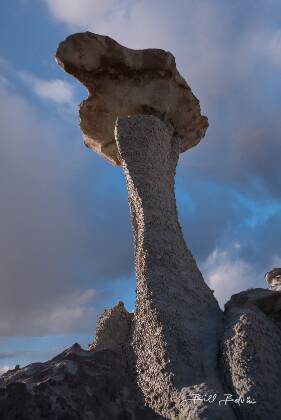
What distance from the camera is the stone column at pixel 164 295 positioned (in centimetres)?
Result: 564

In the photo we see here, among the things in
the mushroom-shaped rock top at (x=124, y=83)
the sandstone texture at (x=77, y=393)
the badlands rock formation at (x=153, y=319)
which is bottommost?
the sandstone texture at (x=77, y=393)

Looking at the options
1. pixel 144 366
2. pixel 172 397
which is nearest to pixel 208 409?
pixel 172 397

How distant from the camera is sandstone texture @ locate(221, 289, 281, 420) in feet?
17.3

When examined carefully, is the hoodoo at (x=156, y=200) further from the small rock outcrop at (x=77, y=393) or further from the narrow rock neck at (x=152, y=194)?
the small rock outcrop at (x=77, y=393)

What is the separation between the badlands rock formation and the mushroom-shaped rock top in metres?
0.02

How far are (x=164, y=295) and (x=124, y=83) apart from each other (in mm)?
4071

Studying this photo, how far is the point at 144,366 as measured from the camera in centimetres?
621

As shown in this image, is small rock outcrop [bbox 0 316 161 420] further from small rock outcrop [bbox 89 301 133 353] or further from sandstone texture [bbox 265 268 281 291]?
sandstone texture [bbox 265 268 281 291]

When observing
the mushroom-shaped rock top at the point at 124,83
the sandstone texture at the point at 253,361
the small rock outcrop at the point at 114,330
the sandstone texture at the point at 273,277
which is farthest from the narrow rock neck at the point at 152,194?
the sandstone texture at the point at 273,277

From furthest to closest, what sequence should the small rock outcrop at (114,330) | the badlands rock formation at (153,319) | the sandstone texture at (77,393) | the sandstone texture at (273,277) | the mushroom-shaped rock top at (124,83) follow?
the sandstone texture at (273,277)
the mushroom-shaped rock top at (124,83)
the small rock outcrop at (114,330)
the badlands rock formation at (153,319)
the sandstone texture at (77,393)

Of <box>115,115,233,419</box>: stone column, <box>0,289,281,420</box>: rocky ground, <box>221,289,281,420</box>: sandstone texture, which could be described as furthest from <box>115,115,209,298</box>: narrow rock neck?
<box>221,289,281,420</box>: sandstone texture

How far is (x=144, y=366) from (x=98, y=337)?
1197mm

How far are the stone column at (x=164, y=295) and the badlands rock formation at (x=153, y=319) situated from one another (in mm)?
16

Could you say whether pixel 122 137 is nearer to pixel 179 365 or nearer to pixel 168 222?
pixel 168 222
